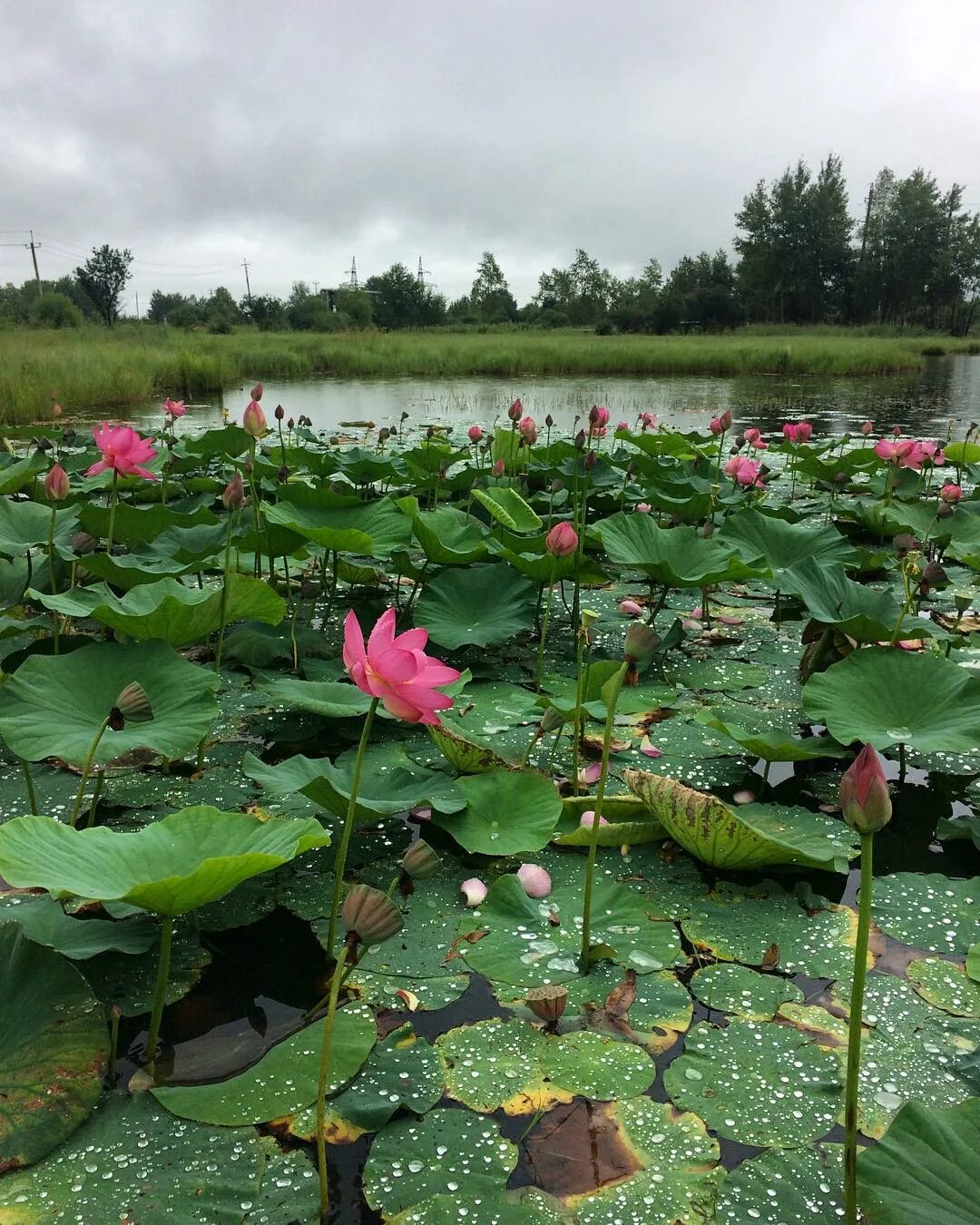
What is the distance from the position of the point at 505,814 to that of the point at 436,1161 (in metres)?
0.55

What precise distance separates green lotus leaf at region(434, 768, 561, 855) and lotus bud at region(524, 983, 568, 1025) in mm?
293

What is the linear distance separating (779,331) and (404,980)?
3275 centimetres

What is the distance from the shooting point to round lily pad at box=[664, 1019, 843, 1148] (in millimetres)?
829

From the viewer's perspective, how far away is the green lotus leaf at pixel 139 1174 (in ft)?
2.33

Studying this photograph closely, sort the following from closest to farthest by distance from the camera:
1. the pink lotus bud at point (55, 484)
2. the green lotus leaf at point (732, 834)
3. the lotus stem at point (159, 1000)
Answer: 1. the lotus stem at point (159, 1000)
2. the green lotus leaf at point (732, 834)
3. the pink lotus bud at point (55, 484)

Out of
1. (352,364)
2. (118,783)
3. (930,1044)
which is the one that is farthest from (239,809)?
(352,364)

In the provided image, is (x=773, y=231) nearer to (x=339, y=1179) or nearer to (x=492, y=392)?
(x=492, y=392)

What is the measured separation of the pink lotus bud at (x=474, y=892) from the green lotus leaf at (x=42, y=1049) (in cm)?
49

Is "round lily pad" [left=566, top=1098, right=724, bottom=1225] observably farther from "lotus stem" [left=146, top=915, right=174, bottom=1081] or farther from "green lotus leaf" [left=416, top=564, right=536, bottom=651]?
"green lotus leaf" [left=416, top=564, right=536, bottom=651]

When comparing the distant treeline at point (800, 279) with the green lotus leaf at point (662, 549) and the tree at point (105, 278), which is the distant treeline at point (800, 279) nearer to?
the tree at point (105, 278)

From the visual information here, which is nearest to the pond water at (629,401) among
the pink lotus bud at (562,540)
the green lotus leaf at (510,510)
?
the green lotus leaf at (510,510)

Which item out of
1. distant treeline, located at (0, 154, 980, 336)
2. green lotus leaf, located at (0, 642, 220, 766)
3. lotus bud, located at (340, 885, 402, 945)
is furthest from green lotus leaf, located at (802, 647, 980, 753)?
distant treeline, located at (0, 154, 980, 336)

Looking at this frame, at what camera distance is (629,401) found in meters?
10.7

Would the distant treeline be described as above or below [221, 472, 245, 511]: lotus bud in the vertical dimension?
above
